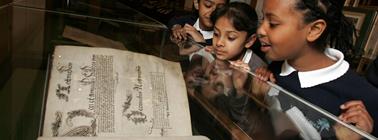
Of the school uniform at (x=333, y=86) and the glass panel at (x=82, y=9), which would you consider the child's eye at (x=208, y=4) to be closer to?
the glass panel at (x=82, y=9)

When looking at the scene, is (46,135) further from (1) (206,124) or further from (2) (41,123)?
(1) (206,124)

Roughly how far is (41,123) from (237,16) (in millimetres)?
556

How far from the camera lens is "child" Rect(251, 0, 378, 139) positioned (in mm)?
515

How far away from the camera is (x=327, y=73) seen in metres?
0.54

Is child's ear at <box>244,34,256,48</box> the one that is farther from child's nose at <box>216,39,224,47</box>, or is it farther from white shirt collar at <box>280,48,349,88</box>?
white shirt collar at <box>280,48,349,88</box>

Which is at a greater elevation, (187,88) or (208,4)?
(208,4)

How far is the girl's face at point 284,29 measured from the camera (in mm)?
536

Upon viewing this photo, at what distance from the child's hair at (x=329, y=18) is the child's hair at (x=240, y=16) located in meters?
0.23

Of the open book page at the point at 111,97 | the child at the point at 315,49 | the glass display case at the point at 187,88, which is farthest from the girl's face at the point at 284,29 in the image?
the open book page at the point at 111,97

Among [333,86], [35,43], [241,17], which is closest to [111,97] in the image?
[35,43]

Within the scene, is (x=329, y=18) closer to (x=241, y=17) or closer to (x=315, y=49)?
(x=315, y=49)

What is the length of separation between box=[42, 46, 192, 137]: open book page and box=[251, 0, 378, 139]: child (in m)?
0.20

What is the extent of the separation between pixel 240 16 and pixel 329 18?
10.2 inches

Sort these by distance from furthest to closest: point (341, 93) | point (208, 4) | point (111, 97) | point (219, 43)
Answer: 1. point (208, 4)
2. point (219, 43)
3. point (341, 93)
4. point (111, 97)
